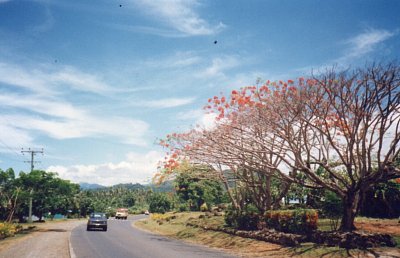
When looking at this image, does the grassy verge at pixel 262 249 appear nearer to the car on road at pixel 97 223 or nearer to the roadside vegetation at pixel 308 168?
the roadside vegetation at pixel 308 168

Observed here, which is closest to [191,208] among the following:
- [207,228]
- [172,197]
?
[172,197]

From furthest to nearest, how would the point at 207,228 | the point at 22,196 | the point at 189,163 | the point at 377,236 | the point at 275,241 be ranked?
the point at 22,196 → the point at 207,228 → the point at 189,163 → the point at 275,241 → the point at 377,236

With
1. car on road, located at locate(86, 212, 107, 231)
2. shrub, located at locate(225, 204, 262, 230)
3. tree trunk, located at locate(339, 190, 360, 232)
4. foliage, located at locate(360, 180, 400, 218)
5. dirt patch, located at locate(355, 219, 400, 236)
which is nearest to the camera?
tree trunk, located at locate(339, 190, 360, 232)

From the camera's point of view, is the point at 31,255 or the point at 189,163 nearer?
the point at 31,255

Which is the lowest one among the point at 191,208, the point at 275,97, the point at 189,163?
the point at 191,208

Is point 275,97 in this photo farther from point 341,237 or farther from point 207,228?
point 207,228

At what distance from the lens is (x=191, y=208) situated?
71.2 m

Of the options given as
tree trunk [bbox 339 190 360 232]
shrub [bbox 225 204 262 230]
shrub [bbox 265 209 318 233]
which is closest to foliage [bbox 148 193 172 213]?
shrub [bbox 225 204 262 230]

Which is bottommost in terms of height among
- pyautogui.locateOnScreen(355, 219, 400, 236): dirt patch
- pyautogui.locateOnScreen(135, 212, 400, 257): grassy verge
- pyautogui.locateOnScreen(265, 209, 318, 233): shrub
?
pyautogui.locateOnScreen(135, 212, 400, 257): grassy verge

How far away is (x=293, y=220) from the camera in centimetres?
1825

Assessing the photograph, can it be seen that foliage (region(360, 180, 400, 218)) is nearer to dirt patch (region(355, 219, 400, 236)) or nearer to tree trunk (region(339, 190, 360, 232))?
dirt patch (region(355, 219, 400, 236))

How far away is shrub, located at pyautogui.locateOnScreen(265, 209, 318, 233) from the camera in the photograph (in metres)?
16.9

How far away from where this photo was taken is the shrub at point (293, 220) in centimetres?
1694

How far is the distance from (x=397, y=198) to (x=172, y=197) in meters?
72.2
